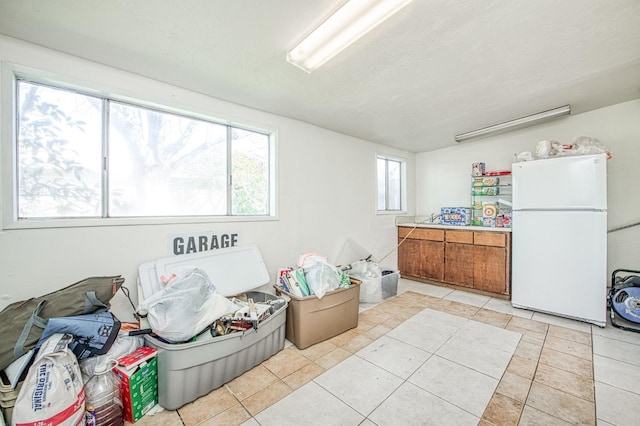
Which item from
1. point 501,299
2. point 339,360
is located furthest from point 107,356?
point 501,299

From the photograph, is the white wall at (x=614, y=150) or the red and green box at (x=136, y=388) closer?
the red and green box at (x=136, y=388)

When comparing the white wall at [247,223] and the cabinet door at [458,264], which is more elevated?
the white wall at [247,223]

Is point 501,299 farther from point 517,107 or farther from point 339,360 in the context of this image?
point 339,360

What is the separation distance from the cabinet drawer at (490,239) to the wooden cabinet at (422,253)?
0.49 meters

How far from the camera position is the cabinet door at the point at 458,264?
11.8 feet

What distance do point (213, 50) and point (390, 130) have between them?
8.17 feet

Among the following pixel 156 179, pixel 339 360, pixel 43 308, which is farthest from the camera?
pixel 156 179

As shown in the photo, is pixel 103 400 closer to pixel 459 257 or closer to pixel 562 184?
pixel 459 257

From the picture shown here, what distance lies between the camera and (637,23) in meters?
1.50

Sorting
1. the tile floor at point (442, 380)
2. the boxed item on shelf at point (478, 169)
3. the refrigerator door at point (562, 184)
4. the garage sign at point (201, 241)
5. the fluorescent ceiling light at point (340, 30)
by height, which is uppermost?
the fluorescent ceiling light at point (340, 30)

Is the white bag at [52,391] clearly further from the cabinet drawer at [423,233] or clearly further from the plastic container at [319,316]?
the cabinet drawer at [423,233]

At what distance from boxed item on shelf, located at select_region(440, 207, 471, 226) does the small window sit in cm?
74

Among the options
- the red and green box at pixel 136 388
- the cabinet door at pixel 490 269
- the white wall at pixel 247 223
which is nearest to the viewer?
the red and green box at pixel 136 388

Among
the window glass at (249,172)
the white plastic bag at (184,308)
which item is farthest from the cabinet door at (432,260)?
the white plastic bag at (184,308)
